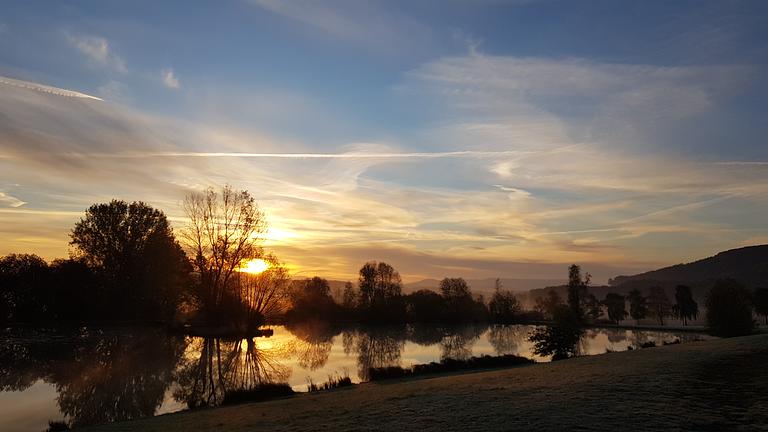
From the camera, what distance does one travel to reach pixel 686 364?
57.4 ft

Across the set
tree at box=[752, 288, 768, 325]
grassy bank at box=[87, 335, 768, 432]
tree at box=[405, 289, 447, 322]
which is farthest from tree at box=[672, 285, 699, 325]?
grassy bank at box=[87, 335, 768, 432]

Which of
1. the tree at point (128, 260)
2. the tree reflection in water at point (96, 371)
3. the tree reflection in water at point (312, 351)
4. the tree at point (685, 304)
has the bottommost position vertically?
the tree reflection in water at point (312, 351)

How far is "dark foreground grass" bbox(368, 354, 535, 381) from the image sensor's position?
26625 millimetres

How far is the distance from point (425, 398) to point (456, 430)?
15.1ft

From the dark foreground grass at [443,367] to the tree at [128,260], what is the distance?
50.2 m

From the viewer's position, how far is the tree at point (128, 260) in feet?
227

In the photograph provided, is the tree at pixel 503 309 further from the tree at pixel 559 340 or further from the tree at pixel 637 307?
the tree at pixel 559 340

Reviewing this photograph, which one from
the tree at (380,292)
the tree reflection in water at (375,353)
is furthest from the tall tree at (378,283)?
the tree reflection in water at (375,353)

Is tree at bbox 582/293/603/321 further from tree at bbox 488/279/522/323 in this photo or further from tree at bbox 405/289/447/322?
tree at bbox 405/289/447/322

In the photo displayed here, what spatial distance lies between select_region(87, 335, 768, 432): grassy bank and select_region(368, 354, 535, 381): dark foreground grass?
26.0 ft

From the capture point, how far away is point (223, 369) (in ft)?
105

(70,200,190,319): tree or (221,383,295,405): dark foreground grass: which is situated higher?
(70,200,190,319): tree

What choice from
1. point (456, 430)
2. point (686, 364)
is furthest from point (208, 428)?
point (686, 364)

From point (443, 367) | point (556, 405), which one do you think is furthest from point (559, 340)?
point (556, 405)
